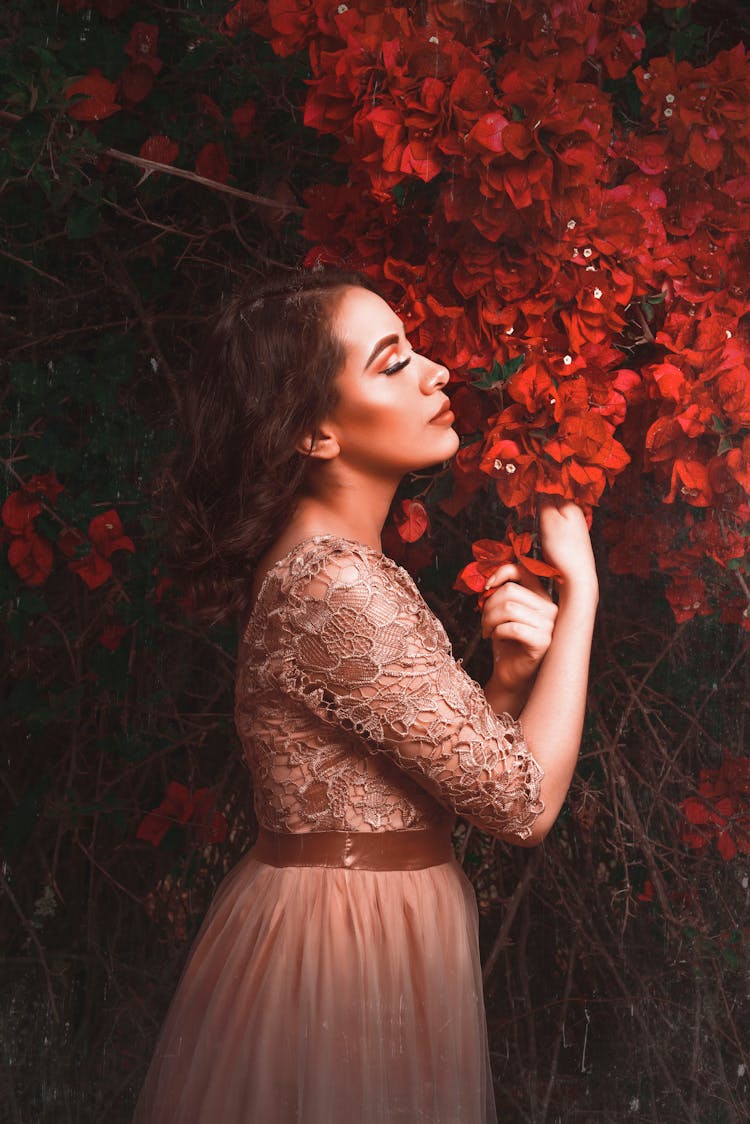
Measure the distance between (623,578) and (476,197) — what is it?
43 centimetres

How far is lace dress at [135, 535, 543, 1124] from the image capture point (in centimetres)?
116

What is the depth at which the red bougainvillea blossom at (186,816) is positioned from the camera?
66.0 inches

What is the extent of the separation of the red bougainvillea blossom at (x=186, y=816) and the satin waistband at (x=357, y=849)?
43 cm

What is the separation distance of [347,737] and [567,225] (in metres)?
0.52

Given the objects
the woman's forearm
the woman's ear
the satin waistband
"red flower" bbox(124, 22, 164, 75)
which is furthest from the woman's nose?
"red flower" bbox(124, 22, 164, 75)

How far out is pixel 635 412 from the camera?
1313mm

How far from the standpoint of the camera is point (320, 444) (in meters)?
1.27

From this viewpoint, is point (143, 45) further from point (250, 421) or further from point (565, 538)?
point (565, 538)

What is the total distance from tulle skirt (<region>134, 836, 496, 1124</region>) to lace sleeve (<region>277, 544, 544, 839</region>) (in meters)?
0.14

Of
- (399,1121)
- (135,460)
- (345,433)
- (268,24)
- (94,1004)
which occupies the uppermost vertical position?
(268,24)

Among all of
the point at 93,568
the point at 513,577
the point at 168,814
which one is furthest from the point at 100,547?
the point at 513,577

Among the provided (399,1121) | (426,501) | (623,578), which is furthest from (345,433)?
(399,1121)

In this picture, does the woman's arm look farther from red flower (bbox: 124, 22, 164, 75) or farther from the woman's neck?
red flower (bbox: 124, 22, 164, 75)

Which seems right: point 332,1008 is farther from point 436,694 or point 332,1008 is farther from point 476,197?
point 476,197
